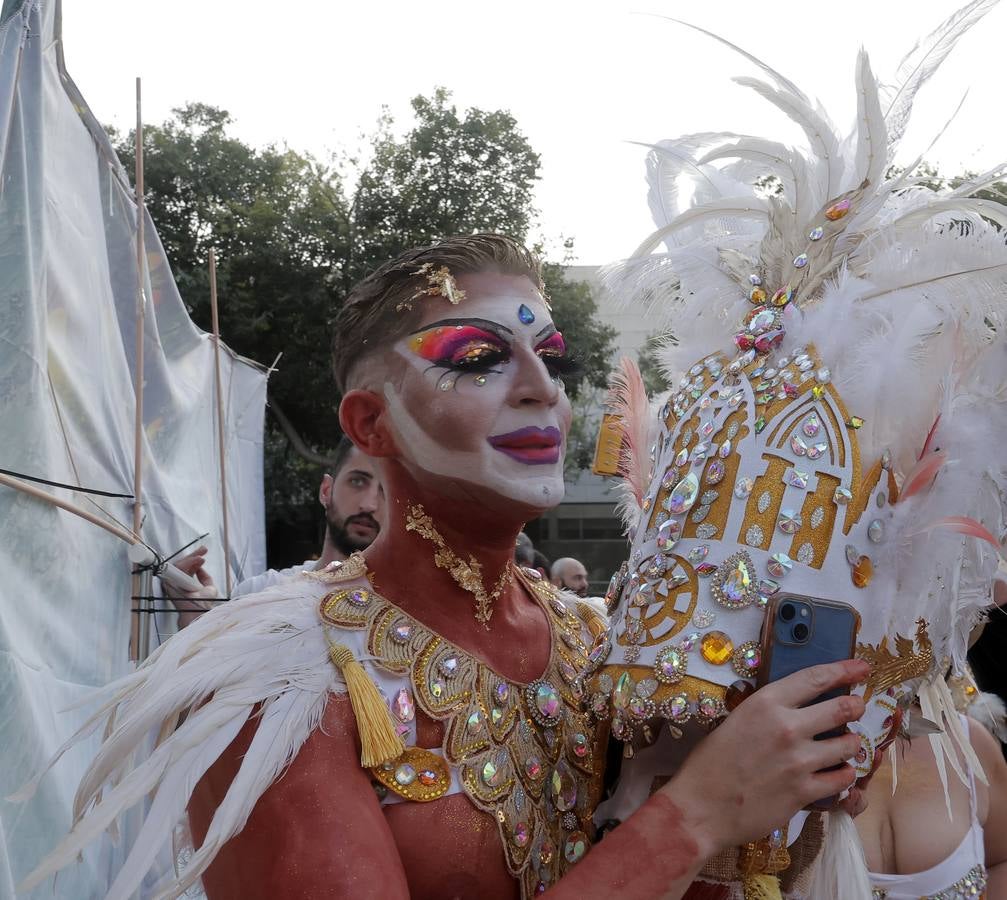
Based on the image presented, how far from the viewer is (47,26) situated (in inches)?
170

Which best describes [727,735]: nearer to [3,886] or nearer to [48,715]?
[3,886]

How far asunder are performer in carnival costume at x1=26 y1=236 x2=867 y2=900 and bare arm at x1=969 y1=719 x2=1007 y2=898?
3.88 ft

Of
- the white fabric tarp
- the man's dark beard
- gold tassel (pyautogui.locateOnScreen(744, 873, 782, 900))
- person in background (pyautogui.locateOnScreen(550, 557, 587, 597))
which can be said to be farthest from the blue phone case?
person in background (pyautogui.locateOnScreen(550, 557, 587, 597))

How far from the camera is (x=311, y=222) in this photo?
17.0 m

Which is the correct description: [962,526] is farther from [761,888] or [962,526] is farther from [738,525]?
[761,888]

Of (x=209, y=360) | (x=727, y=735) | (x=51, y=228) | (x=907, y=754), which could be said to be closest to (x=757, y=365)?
(x=727, y=735)

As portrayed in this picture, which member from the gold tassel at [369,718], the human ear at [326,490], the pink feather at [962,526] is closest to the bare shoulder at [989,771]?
the pink feather at [962,526]

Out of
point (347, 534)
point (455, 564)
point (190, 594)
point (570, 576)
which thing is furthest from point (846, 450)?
point (570, 576)

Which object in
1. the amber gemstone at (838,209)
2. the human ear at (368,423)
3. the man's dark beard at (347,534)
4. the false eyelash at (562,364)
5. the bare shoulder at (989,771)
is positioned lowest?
the bare shoulder at (989,771)

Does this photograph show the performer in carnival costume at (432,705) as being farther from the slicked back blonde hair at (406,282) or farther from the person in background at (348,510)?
the person in background at (348,510)

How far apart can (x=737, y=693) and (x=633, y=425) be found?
2.17 ft

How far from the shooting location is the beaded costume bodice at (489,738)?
1.73 m

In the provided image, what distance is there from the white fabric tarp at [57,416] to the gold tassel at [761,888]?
8.13ft

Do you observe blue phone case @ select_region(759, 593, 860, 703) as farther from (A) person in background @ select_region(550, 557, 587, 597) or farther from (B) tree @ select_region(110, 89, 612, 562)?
(B) tree @ select_region(110, 89, 612, 562)
